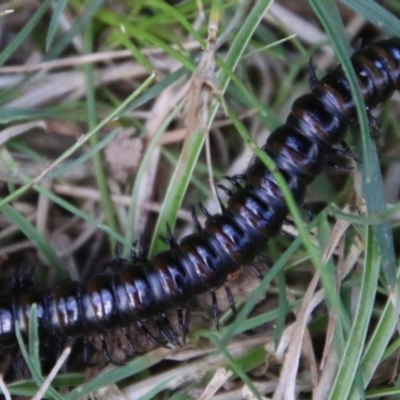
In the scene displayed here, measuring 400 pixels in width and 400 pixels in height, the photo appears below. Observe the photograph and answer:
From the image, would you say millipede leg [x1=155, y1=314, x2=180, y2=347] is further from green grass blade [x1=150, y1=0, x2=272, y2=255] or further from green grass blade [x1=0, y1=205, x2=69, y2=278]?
green grass blade [x1=0, y1=205, x2=69, y2=278]

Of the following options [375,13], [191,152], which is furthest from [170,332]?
[375,13]

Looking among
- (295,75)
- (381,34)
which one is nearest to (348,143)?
(295,75)

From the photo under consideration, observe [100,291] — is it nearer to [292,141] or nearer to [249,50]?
[292,141]

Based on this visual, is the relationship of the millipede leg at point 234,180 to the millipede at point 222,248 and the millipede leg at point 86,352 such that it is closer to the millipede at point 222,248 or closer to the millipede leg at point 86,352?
the millipede at point 222,248

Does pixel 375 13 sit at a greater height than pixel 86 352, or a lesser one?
greater

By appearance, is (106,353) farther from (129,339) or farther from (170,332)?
(170,332)

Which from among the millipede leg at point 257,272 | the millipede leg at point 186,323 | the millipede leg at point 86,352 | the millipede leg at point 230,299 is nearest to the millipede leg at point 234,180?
the millipede leg at point 257,272

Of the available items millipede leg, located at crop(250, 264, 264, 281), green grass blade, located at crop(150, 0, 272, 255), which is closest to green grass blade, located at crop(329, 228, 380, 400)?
millipede leg, located at crop(250, 264, 264, 281)

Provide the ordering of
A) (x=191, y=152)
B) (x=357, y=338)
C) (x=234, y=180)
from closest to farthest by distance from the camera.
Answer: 1. (x=357, y=338)
2. (x=191, y=152)
3. (x=234, y=180)

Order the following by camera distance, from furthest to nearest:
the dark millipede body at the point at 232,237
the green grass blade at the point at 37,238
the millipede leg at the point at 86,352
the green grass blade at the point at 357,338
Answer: the millipede leg at the point at 86,352
the green grass blade at the point at 37,238
the dark millipede body at the point at 232,237
the green grass blade at the point at 357,338
